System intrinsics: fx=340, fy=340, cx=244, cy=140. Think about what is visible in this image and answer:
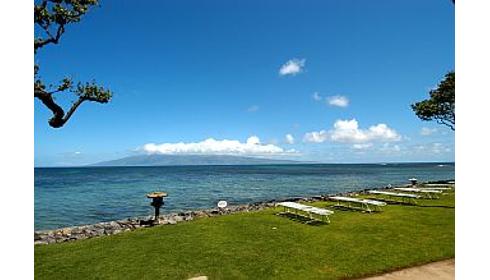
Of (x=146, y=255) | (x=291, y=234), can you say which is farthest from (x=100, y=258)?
(x=291, y=234)

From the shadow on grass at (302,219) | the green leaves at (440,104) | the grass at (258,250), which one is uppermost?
the green leaves at (440,104)

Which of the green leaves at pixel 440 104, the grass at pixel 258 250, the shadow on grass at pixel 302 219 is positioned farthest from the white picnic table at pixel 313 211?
the green leaves at pixel 440 104

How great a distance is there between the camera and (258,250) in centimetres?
1010

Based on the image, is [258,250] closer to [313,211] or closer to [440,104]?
[313,211]

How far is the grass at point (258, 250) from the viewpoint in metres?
8.38

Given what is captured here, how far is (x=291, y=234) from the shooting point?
12172mm

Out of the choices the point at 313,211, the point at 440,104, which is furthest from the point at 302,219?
the point at 440,104

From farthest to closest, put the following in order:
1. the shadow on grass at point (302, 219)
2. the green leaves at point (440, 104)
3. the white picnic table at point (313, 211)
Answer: the green leaves at point (440, 104) < the white picnic table at point (313, 211) < the shadow on grass at point (302, 219)

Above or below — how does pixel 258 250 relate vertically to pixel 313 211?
below

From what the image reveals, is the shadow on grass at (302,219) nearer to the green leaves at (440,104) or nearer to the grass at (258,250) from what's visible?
the grass at (258,250)

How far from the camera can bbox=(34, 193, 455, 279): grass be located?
8375mm

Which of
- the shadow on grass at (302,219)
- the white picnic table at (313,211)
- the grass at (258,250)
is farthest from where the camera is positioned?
the white picnic table at (313,211)
